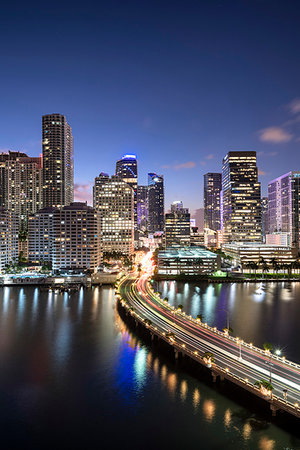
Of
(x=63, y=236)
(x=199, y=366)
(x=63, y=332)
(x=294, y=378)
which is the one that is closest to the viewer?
(x=294, y=378)

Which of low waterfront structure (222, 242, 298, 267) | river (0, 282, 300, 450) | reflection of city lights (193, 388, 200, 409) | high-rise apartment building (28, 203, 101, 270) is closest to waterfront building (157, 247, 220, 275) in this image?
low waterfront structure (222, 242, 298, 267)

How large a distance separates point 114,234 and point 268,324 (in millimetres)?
132128

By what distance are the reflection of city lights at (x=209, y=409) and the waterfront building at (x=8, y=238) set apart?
366ft

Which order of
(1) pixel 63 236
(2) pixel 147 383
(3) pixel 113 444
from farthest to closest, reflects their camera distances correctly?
(1) pixel 63 236 < (2) pixel 147 383 < (3) pixel 113 444

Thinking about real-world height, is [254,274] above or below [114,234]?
below

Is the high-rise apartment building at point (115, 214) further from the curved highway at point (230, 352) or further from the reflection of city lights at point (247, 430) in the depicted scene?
the reflection of city lights at point (247, 430)

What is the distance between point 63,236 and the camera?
128250 millimetres

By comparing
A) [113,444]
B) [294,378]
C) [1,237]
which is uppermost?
[1,237]

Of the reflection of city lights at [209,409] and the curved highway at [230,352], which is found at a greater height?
the curved highway at [230,352]

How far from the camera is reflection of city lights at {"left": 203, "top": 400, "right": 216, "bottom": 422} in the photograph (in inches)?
1372

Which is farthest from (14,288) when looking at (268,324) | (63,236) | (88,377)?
(268,324)

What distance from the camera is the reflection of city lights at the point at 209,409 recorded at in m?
34.8

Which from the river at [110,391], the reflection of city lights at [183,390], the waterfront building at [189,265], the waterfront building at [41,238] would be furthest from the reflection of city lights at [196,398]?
the waterfront building at [41,238]

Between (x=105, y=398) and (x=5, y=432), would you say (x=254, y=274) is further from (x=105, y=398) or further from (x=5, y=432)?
(x=5, y=432)
